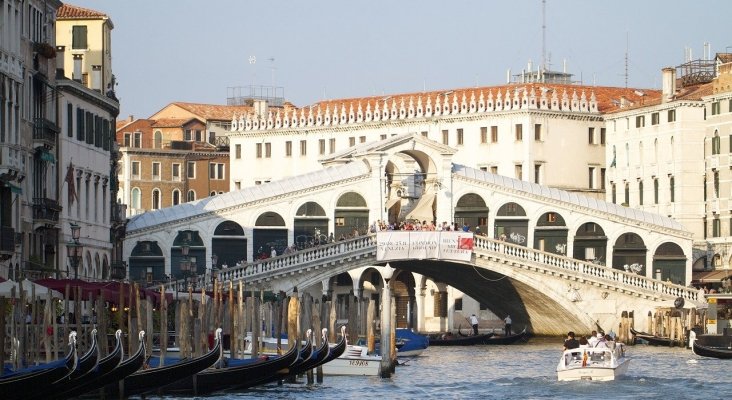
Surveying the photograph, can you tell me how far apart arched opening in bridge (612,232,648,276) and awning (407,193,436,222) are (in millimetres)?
5909

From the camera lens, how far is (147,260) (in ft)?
228

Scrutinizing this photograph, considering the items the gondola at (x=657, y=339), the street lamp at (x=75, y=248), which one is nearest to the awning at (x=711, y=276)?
the gondola at (x=657, y=339)

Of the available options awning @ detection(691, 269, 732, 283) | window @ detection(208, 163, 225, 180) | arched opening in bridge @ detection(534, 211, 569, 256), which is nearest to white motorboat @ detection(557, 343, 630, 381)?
arched opening in bridge @ detection(534, 211, 569, 256)

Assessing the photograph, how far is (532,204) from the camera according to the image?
72312mm

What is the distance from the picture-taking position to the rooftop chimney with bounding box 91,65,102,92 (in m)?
60.4

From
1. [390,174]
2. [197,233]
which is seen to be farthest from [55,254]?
[390,174]

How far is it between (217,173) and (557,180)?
61.4 ft

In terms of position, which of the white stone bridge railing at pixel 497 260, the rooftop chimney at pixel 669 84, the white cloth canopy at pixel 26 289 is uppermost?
the rooftop chimney at pixel 669 84

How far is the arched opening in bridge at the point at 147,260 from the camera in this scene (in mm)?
69312

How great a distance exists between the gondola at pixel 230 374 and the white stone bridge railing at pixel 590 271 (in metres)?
24.8

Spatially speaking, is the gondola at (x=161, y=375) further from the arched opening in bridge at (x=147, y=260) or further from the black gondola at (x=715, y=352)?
the arched opening in bridge at (x=147, y=260)

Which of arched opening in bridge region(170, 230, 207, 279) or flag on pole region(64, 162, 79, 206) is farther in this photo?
arched opening in bridge region(170, 230, 207, 279)

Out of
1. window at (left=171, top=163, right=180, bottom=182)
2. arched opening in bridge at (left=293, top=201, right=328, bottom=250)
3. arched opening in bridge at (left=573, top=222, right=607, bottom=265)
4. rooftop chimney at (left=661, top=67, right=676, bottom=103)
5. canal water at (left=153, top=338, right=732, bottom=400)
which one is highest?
rooftop chimney at (left=661, top=67, right=676, bottom=103)

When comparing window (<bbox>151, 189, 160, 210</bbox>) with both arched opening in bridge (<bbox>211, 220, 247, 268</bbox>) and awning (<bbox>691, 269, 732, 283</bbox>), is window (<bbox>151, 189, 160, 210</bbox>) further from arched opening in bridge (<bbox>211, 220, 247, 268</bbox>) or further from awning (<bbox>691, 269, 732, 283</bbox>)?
awning (<bbox>691, 269, 732, 283</bbox>)
